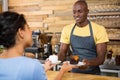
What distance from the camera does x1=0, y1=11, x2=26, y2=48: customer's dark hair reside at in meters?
1.13

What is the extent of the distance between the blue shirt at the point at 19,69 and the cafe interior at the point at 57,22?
2.34 meters

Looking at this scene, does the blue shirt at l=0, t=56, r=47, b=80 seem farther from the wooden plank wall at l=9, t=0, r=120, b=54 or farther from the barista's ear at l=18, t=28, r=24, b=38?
the wooden plank wall at l=9, t=0, r=120, b=54

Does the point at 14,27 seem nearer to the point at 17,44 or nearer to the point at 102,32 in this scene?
the point at 17,44

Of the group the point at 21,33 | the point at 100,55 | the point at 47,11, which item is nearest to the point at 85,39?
the point at 100,55

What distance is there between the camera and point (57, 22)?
14.3ft

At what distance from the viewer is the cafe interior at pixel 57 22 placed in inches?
144

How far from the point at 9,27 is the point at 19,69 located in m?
0.21

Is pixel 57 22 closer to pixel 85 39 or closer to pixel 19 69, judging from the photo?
pixel 85 39

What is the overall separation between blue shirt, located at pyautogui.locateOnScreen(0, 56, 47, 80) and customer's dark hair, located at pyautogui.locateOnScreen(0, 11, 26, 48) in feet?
0.29

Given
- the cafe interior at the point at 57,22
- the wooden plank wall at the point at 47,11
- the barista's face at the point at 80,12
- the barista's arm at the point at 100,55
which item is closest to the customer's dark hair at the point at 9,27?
the barista's arm at the point at 100,55

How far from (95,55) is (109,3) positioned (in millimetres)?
1437

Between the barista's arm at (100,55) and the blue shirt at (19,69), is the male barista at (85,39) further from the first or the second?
the blue shirt at (19,69)

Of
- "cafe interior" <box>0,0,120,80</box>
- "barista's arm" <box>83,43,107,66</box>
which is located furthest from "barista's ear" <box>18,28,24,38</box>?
"cafe interior" <box>0,0,120,80</box>

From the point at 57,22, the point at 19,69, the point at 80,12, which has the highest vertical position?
the point at 80,12
